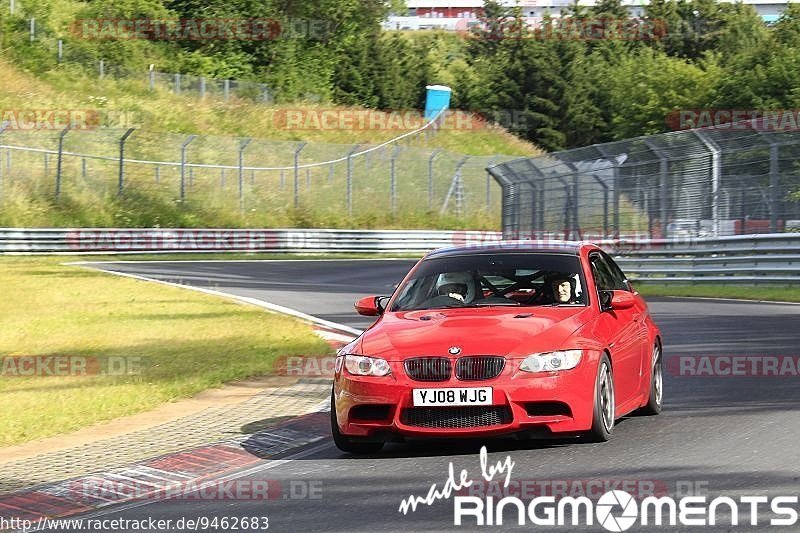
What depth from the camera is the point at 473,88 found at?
8975cm

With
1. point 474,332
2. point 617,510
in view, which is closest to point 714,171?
point 474,332

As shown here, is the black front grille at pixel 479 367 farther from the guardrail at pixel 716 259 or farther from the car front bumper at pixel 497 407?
the guardrail at pixel 716 259

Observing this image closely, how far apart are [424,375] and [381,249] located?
40.8m

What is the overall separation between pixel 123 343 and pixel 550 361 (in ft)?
32.8

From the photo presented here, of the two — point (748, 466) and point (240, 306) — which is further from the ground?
point (748, 466)

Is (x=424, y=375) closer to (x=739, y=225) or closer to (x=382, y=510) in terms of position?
(x=382, y=510)

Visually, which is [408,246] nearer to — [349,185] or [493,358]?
[349,185]

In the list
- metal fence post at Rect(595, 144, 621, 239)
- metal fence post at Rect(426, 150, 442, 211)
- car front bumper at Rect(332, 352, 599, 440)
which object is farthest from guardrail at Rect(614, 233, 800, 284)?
metal fence post at Rect(426, 150, 442, 211)

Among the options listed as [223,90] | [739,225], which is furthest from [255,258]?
[223,90]

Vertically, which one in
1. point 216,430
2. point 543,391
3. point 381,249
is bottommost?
point 381,249

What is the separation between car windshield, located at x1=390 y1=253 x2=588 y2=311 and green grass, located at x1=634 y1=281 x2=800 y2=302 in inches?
508

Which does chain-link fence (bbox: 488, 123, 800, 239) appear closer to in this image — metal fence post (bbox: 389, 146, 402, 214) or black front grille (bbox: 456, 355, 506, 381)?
black front grille (bbox: 456, 355, 506, 381)

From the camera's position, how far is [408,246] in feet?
165

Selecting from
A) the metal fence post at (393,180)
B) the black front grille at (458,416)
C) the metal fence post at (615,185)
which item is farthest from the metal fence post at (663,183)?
the metal fence post at (393,180)
